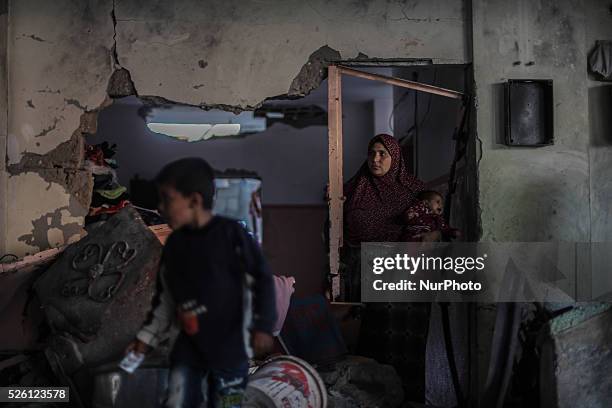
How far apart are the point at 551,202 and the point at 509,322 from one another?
0.94m

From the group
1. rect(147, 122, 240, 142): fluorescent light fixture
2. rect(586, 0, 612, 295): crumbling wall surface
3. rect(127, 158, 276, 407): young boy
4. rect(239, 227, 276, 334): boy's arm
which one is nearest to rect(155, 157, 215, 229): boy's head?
rect(127, 158, 276, 407): young boy

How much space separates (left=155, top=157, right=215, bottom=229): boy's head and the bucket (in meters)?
1.35

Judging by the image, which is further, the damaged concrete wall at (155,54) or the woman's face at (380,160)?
the woman's face at (380,160)

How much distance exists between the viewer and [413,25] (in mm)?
4637

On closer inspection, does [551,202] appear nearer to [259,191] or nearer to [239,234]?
[239,234]

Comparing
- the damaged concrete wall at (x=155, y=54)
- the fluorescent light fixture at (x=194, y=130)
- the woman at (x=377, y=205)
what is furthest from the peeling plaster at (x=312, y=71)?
the fluorescent light fixture at (x=194, y=130)

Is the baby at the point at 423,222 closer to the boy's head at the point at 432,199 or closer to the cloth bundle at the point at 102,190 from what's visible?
the boy's head at the point at 432,199

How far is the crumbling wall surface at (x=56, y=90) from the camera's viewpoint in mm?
4496

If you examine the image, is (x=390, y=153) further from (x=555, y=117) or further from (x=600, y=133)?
(x=600, y=133)

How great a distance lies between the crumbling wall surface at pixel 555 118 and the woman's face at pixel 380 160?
0.66m

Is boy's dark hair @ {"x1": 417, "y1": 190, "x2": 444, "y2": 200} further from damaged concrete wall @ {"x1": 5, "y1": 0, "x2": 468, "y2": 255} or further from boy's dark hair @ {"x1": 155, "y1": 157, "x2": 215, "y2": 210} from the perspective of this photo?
boy's dark hair @ {"x1": 155, "y1": 157, "x2": 215, "y2": 210}

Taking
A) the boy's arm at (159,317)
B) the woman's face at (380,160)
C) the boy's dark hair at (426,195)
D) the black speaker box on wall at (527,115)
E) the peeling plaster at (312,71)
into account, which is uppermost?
the peeling plaster at (312,71)

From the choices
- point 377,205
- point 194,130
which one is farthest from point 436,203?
point 194,130

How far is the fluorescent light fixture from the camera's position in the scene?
29.4 feet
